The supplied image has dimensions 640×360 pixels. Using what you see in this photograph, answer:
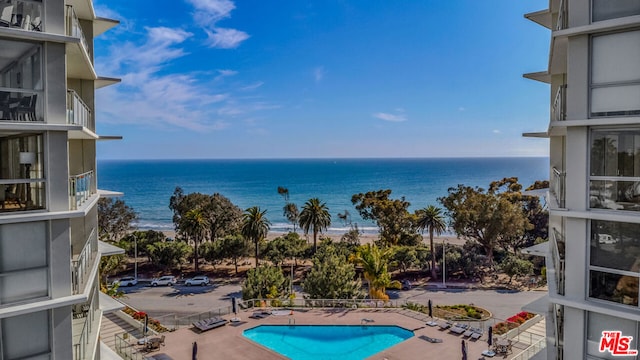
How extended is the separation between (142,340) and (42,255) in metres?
15.1

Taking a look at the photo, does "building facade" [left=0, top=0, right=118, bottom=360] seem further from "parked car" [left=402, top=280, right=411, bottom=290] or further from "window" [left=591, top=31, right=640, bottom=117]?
"parked car" [left=402, top=280, right=411, bottom=290]

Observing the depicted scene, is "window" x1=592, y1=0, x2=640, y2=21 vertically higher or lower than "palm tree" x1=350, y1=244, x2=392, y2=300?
higher

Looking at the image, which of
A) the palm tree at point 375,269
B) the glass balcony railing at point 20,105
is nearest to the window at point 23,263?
the glass balcony railing at point 20,105

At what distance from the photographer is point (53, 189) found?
8.90m

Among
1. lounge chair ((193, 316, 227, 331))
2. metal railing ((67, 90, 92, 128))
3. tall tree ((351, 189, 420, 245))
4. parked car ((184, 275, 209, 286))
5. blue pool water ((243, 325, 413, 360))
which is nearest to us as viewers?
metal railing ((67, 90, 92, 128))

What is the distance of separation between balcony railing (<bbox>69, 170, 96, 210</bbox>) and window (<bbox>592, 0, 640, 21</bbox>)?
11.4 metres

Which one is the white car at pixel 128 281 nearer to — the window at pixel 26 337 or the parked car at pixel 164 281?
the parked car at pixel 164 281

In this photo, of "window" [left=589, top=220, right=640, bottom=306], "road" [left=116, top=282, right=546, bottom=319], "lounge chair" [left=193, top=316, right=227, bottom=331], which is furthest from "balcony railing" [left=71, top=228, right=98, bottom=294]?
"road" [left=116, top=282, right=546, bottom=319]

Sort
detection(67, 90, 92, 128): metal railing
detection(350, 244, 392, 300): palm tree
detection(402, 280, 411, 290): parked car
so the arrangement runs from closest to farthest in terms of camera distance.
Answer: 1. detection(67, 90, 92, 128): metal railing
2. detection(350, 244, 392, 300): palm tree
3. detection(402, 280, 411, 290): parked car

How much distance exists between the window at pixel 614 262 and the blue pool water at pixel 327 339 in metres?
16.1

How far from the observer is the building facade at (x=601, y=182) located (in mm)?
7797

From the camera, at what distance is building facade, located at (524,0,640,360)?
780cm

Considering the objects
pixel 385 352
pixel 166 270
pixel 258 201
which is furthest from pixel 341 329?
pixel 258 201

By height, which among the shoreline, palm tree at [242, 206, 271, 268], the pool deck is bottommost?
the shoreline
